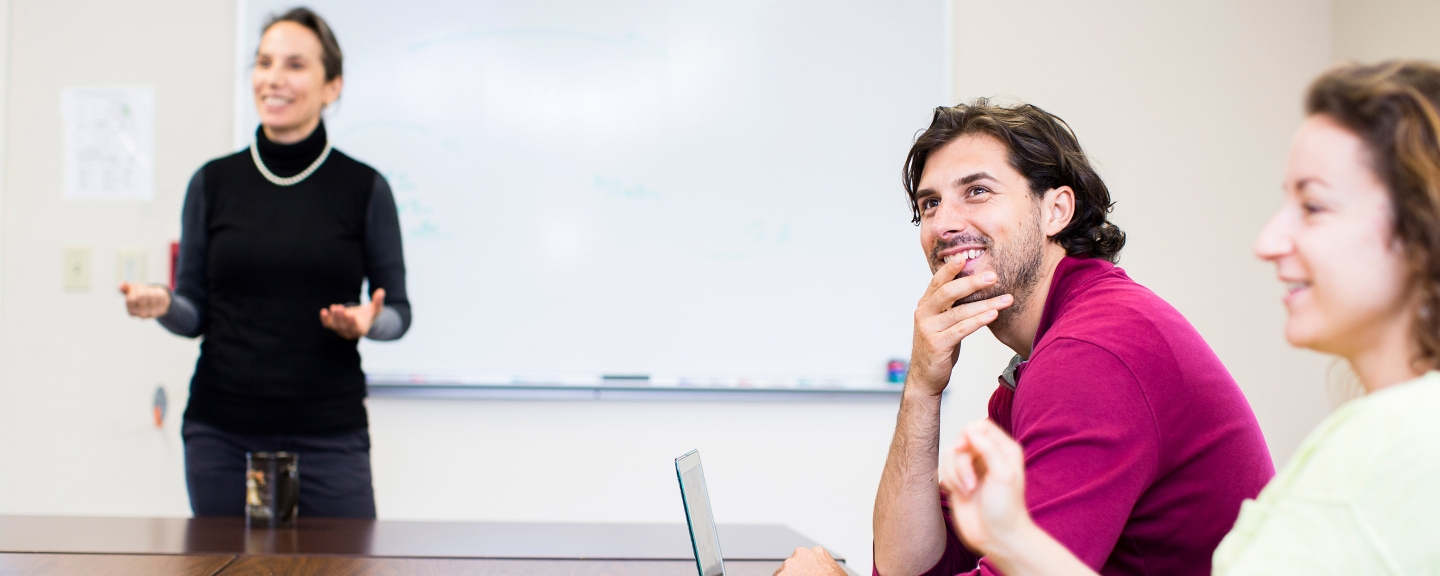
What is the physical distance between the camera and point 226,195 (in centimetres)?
202

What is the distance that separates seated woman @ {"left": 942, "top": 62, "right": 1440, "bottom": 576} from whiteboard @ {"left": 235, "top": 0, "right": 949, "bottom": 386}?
2058mm

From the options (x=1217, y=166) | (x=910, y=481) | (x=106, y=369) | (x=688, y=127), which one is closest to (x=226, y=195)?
(x=106, y=369)

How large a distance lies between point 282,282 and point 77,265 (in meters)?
1.15

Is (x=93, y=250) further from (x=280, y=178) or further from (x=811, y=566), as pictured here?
(x=811, y=566)

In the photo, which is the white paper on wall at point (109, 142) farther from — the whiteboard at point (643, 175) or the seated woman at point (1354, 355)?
the seated woman at point (1354, 355)

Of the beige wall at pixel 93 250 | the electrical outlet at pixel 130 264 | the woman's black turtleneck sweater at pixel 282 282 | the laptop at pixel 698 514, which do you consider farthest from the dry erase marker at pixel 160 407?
the laptop at pixel 698 514

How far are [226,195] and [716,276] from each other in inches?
49.0

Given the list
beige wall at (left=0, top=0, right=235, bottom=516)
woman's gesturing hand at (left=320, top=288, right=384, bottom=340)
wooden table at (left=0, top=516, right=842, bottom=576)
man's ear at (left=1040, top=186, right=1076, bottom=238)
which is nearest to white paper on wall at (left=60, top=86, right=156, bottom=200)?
beige wall at (left=0, top=0, right=235, bottom=516)

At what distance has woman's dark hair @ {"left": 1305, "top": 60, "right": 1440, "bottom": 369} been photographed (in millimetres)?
607

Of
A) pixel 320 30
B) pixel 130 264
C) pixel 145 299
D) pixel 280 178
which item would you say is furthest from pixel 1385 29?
pixel 130 264

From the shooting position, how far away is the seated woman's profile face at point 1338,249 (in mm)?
629

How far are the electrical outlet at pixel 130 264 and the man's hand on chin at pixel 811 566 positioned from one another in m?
2.24

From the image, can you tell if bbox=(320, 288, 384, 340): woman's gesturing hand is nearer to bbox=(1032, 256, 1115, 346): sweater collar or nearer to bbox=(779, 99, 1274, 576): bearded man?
bbox=(779, 99, 1274, 576): bearded man

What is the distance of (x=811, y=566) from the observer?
121 cm
